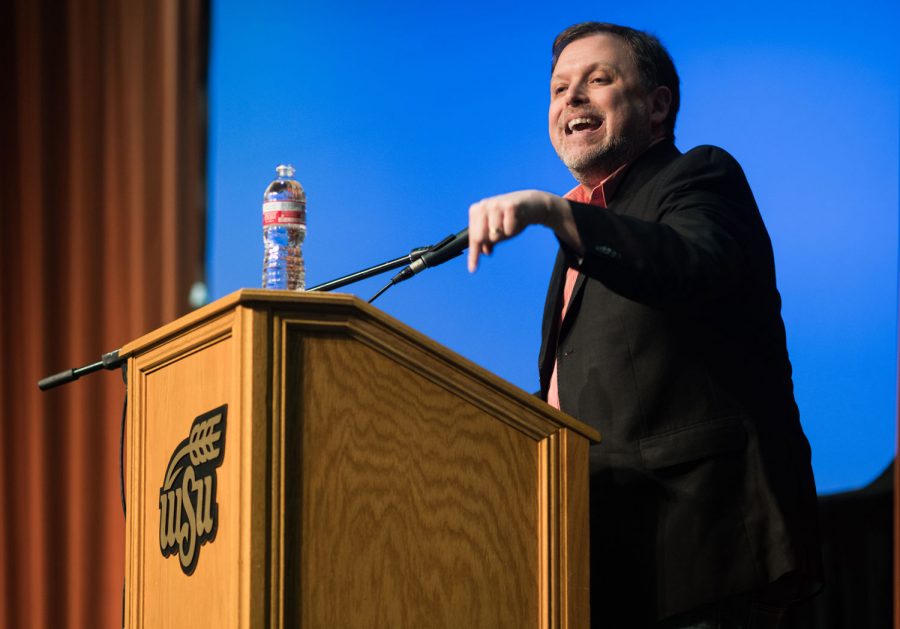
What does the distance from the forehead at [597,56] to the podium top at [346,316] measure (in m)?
0.78

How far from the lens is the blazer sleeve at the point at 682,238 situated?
4.63 feet

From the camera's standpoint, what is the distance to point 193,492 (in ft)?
4.83

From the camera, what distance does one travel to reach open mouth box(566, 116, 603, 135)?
2.00m

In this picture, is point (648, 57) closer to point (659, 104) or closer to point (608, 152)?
point (659, 104)

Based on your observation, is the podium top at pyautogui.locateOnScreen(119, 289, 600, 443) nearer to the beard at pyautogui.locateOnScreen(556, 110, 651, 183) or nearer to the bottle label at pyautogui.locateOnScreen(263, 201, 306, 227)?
the bottle label at pyautogui.locateOnScreen(263, 201, 306, 227)

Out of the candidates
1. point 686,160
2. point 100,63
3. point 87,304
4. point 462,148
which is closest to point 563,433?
point 686,160

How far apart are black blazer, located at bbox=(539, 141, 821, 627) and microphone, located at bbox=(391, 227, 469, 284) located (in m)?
0.23

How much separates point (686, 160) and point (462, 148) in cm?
152

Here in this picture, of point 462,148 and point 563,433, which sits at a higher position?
point 462,148

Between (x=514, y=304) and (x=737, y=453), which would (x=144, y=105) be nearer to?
(x=514, y=304)

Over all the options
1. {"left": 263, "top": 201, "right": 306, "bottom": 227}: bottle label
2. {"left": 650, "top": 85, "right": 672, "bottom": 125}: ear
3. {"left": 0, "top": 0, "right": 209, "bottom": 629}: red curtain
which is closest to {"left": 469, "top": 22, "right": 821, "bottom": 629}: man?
{"left": 650, "top": 85, "right": 672, "bottom": 125}: ear

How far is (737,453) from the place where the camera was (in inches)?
63.3

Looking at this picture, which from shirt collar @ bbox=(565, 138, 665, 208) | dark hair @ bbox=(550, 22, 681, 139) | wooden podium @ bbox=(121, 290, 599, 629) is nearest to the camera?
wooden podium @ bbox=(121, 290, 599, 629)

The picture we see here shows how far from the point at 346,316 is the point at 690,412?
0.55 metres
